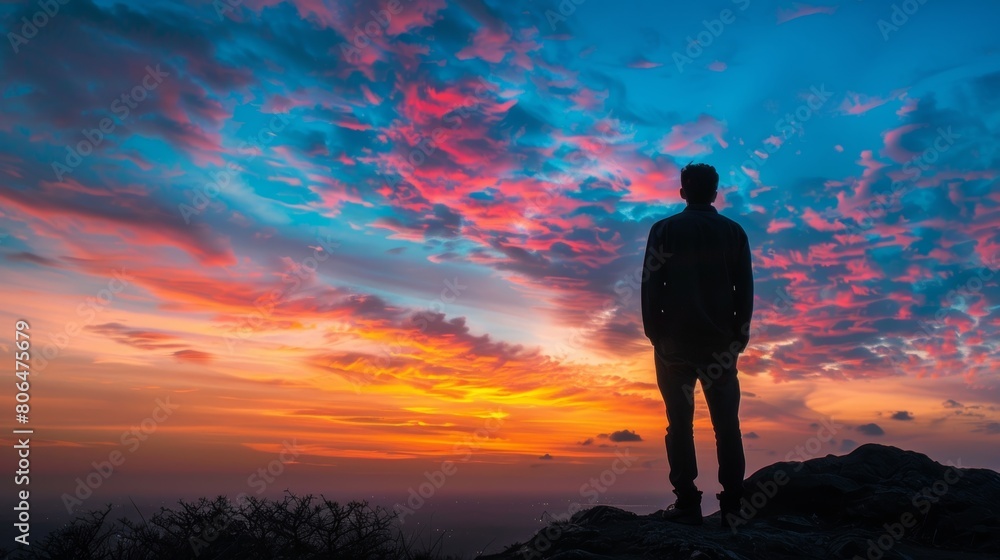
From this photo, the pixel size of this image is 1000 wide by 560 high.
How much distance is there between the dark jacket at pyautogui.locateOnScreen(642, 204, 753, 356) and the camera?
7.29m

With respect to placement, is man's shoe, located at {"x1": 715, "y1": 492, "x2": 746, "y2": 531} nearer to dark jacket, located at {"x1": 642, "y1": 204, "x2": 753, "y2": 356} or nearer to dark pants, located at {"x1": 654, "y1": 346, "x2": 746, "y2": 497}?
dark pants, located at {"x1": 654, "y1": 346, "x2": 746, "y2": 497}

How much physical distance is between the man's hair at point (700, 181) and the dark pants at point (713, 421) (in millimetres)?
2013

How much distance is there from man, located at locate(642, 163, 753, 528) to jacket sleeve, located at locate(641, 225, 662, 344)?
0.01 meters

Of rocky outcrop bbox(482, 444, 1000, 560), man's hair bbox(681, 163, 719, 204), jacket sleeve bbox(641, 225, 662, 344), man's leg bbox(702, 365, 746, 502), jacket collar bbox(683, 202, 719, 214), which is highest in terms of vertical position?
man's hair bbox(681, 163, 719, 204)

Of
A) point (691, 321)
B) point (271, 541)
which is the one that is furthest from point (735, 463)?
point (271, 541)

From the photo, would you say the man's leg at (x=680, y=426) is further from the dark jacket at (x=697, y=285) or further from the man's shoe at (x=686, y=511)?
the dark jacket at (x=697, y=285)

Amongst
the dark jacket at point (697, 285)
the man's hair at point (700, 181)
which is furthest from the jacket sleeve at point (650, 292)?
the man's hair at point (700, 181)

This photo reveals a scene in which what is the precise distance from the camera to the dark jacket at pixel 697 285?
23.9ft

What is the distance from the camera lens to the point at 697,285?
736cm

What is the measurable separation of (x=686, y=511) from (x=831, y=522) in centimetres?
257

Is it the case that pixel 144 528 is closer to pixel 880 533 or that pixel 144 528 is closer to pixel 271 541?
pixel 271 541

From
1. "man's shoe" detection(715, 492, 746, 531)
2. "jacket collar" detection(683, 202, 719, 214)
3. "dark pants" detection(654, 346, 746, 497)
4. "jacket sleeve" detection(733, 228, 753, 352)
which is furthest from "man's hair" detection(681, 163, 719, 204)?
"man's shoe" detection(715, 492, 746, 531)

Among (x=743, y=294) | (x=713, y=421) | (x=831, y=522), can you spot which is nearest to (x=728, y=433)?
(x=713, y=421)

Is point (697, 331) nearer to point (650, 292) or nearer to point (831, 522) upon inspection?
point (650, 292)
